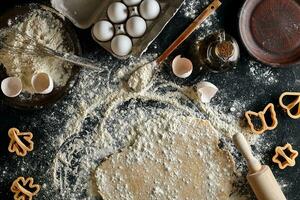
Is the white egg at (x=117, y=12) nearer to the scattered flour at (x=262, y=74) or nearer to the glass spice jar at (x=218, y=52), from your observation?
the glass spice jar at (x=218, y=52)

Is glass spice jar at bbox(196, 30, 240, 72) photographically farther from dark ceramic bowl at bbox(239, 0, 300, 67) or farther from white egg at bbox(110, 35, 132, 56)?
white egg at bbox(110, 35, 132, 56)

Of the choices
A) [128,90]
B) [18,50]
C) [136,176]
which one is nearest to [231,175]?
[136,176]

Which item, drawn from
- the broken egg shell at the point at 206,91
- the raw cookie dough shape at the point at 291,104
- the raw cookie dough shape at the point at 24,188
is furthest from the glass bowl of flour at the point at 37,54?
the raw cookie dough shape at the point at 291,104

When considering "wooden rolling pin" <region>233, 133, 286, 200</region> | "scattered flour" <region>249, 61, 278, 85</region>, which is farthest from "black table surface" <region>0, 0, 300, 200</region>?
"wooden rolling pin" <region>233, 133, 286, 200</region>

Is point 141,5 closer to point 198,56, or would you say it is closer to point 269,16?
point 198,56

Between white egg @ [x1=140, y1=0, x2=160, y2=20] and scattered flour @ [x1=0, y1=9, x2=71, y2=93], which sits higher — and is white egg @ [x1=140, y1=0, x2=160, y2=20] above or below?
above
